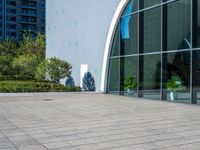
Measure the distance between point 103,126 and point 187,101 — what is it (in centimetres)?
695

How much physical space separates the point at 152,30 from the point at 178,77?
334cm

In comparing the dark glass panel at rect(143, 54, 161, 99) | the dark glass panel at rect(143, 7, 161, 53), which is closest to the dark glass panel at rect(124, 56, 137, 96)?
the dark glass panel at rect(143, 54, 161, 99)

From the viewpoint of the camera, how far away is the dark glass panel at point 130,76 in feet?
59.2

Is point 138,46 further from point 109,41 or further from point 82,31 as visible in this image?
point 82,31

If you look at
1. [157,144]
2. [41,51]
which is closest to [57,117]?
[157,144]

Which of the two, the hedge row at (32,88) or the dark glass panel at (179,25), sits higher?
the dark glass panel at (179,25)

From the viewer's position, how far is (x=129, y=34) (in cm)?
1877

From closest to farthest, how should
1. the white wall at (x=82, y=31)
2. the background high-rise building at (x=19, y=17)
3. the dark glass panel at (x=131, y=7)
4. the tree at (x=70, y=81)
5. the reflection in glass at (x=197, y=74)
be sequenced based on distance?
the reflection in glass at (x=197, y=74), the dark glass panel at (x=131, y=7), the white wall at (x=82, y=31), the tree at (x=70, y=81), the background high-rise building at (x=19, y=17)

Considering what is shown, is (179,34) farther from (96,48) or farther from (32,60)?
(32,60)

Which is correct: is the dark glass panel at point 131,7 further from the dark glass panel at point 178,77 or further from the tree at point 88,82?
the tree at point 88,82

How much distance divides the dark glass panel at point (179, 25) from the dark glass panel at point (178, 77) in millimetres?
480

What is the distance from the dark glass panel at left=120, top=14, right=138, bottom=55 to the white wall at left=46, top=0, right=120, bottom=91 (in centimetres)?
136

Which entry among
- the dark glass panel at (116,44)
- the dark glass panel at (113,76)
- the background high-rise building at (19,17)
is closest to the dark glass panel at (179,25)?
the dark glass panel at (116,44)

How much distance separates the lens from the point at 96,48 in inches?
850
